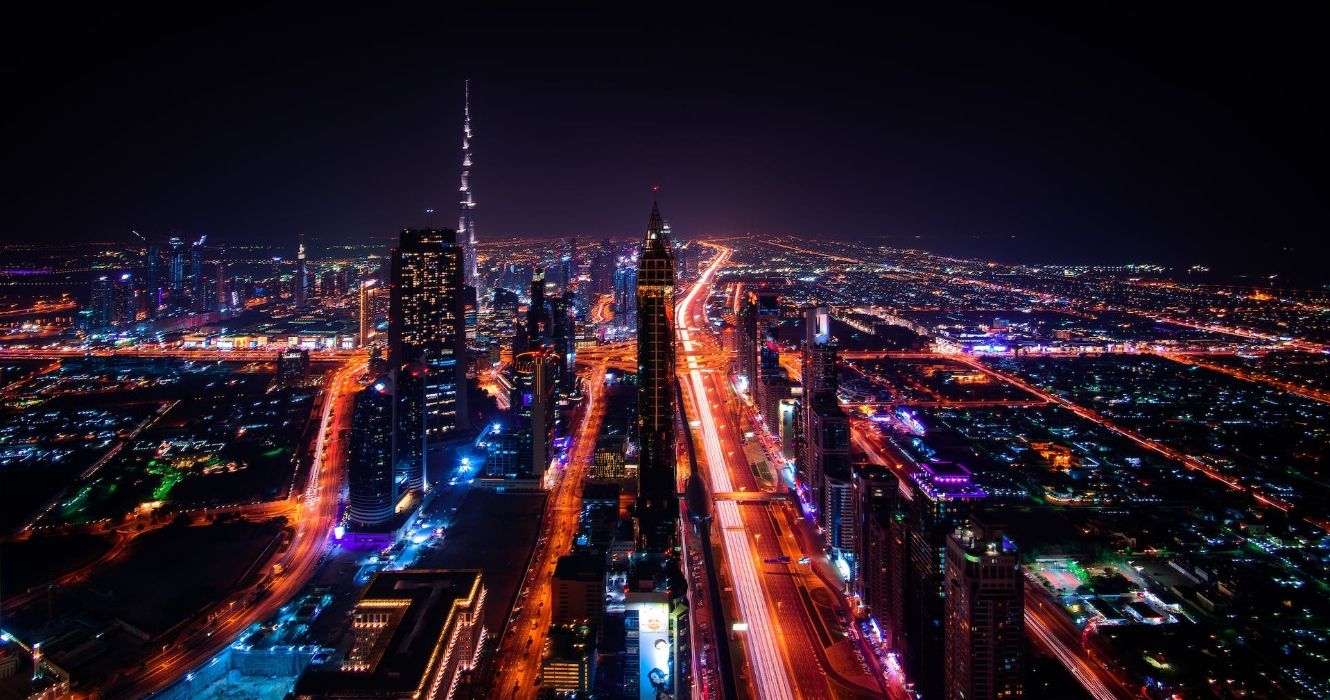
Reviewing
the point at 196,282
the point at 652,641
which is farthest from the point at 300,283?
the point at 652,641

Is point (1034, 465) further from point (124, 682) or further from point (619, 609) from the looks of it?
point (124, 682)

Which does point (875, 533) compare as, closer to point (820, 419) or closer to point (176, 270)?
point (820, 419)

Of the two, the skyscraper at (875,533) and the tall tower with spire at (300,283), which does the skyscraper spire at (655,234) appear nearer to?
the skyscraper at (875,533)

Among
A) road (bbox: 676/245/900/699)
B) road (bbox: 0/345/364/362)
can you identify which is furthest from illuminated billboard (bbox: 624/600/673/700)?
road (bbox: 0/345/364/362)

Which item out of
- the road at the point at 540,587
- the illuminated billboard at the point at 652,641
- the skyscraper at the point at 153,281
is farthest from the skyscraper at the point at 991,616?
the skyscraper at the point at 153,281

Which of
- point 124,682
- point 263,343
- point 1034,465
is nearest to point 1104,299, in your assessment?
point 1034,465

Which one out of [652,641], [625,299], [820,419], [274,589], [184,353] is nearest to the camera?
[652,641]

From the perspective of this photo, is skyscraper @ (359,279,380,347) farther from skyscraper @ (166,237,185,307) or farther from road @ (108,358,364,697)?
road @ (108,358,364,697)
